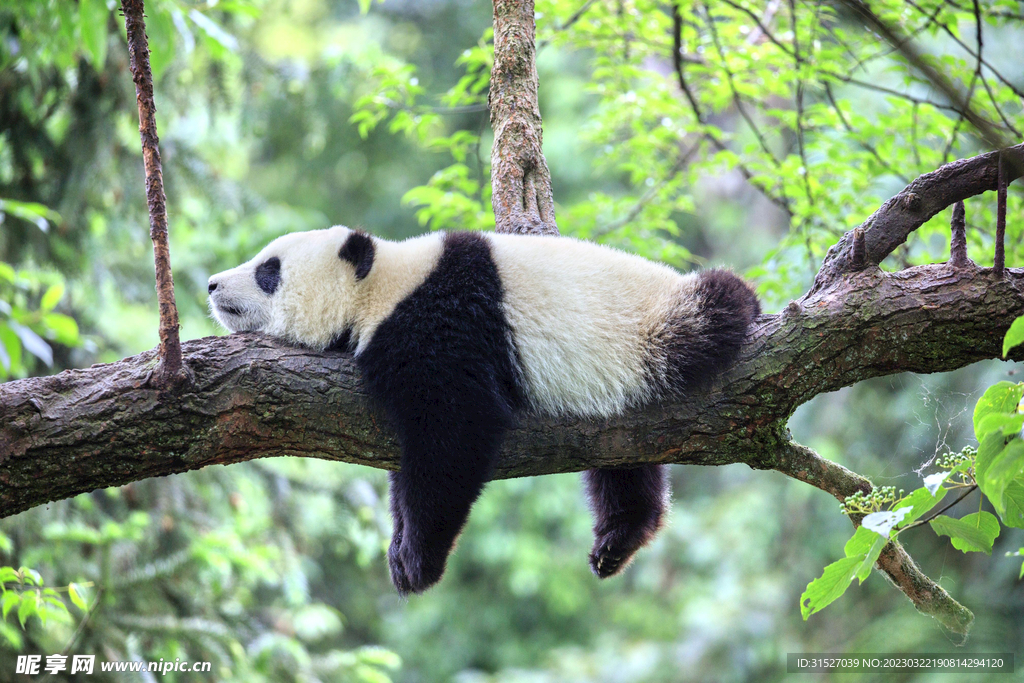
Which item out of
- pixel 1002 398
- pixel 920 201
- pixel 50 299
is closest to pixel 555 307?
pixel 920 201

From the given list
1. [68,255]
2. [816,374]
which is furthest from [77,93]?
[816,374]

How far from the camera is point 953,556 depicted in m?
6.95

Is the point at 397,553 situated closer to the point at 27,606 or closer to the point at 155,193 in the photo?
the point at 27,606

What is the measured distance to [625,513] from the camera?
3332mm

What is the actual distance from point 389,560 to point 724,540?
7679mm

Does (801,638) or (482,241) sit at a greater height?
(482,241)

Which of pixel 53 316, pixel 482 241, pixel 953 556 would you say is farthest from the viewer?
pixel 953 556

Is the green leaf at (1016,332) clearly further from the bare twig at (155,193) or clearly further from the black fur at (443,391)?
the bare twig at (155,193)

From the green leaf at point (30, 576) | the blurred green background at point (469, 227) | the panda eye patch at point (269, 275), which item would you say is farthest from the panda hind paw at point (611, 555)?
the green leaf at point (30, 576)

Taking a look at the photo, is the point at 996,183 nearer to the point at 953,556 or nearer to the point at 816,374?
the point at 816,374

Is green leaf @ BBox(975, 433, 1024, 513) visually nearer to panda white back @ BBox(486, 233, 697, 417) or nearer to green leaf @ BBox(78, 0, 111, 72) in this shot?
panda white back @ BBox(486, 233, 697, 417)

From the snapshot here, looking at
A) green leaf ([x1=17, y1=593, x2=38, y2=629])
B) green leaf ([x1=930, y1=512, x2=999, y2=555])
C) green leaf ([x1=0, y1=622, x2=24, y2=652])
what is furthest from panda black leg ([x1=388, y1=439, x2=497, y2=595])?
green leaf ([x1=0, y1=622, x2=24, y2=652])

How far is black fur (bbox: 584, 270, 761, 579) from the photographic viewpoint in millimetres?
2566

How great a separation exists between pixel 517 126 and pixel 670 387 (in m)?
1.70
